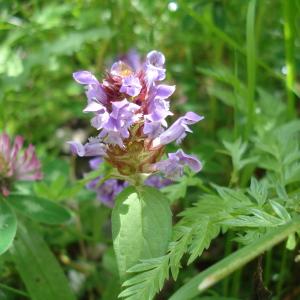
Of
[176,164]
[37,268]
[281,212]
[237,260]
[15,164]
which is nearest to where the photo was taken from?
[237,260]

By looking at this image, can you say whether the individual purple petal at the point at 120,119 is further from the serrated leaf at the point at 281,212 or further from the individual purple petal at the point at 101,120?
the serrated leaf at the point at 281,212

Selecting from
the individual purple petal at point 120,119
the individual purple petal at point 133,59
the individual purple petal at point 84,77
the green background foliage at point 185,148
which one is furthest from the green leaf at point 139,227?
the individual purple petal at point 133,59

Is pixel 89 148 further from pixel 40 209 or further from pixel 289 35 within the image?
pixel 289 35

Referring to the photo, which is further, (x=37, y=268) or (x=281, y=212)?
(x=37, y=268)

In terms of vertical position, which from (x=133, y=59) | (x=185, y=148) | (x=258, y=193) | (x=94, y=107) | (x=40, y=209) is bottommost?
(x=185, y=148)

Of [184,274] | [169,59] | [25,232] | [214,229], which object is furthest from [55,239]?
[169,59]

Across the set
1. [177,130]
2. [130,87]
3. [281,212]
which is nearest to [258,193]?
[281,212]

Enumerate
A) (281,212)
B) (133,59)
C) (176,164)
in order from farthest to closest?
(133,59), (176,164), (281,212)
